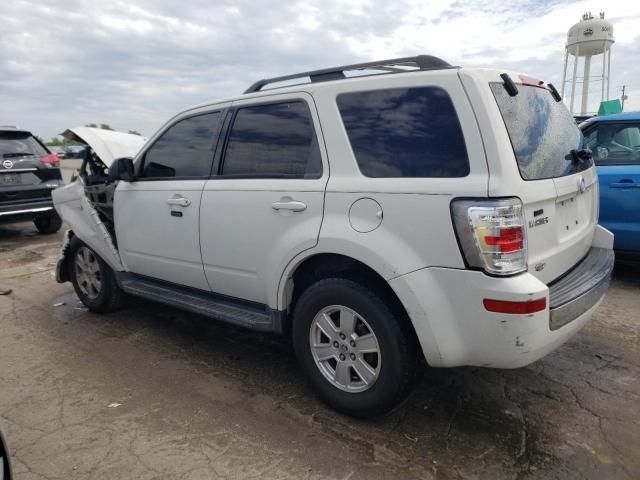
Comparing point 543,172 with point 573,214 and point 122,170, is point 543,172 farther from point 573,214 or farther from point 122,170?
point 122,170

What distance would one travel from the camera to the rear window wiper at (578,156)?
2924mm

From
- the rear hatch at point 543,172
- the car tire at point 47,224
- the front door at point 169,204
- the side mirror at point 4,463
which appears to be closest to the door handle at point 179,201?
the front door at point 169,204

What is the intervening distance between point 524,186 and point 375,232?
2.46ft

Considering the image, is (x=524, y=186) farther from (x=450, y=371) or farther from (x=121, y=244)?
(x=121, y=244)

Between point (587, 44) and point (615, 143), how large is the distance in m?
29.6

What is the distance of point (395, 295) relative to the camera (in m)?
2.66

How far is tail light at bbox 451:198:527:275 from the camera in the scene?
225 cm

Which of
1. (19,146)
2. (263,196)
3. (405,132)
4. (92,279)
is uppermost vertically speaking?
(19,146)

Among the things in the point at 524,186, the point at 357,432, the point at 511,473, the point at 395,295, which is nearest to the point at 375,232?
the point at 395,295

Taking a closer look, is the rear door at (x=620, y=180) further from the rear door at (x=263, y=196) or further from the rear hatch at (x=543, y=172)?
the rear door at (x=263, y=196)

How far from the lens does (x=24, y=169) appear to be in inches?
320

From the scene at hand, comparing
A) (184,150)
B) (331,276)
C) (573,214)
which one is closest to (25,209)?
(184,150)

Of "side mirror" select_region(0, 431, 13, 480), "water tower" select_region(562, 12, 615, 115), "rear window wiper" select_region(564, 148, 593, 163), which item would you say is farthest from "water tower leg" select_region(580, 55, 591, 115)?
"side mirror" select_region(0, 431, 13, 480)

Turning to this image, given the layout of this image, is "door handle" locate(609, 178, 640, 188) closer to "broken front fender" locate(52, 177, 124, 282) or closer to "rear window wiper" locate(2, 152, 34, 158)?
"broken front fender" locate(52, 177, 124, 282)
